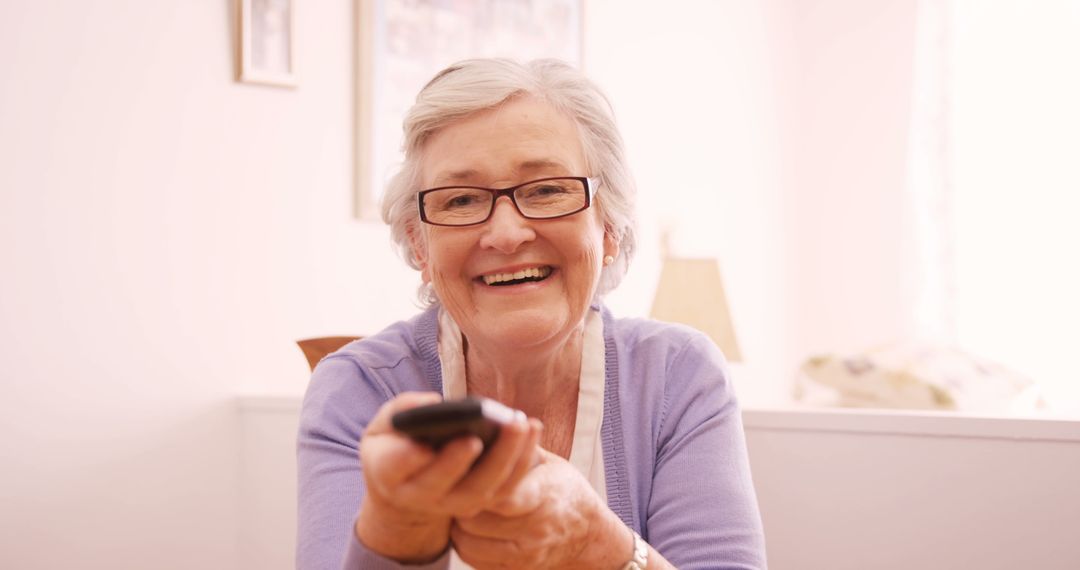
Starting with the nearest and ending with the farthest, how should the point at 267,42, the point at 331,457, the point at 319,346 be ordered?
the point at 331,457
the point at 319,346
the point at 267,42

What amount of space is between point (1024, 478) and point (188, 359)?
1.72 meters

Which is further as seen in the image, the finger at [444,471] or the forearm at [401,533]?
the forearm at [401,533]

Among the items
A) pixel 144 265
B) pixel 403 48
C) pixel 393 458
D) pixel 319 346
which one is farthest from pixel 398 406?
pixel 403 48

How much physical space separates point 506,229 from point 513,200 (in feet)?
0.14

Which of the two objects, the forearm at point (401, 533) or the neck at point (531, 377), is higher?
the neck at point (531, 377)

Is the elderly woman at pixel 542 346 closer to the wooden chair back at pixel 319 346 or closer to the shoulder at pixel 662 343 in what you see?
the shoulder at pixel 662 343

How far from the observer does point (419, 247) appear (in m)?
1.28

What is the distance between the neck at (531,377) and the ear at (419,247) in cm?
11

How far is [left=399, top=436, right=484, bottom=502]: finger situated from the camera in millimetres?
626

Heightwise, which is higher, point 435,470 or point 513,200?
point 513,200

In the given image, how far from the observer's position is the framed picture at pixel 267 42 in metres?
2.27

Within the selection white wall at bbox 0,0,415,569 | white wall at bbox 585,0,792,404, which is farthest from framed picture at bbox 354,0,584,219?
white wall at bbox 585,0,792,404

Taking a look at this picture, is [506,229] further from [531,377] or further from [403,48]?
[403,48]

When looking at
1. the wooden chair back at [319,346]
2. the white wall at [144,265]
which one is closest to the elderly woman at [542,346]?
the wooden chair back at [319,346]
